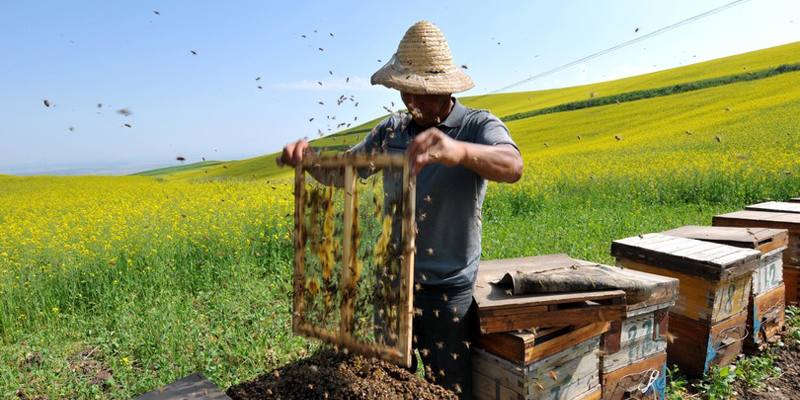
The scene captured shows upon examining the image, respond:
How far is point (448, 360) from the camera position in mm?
3018

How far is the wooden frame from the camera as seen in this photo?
2.32 m

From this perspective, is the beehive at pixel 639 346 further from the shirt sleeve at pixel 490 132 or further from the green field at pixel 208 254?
the green field at pixel 208 254

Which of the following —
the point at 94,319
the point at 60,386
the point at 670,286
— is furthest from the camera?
the point at 94,319

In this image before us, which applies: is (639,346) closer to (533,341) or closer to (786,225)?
(533,341)

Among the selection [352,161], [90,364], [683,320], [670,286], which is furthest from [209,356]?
[683,320]

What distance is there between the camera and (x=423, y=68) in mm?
2789

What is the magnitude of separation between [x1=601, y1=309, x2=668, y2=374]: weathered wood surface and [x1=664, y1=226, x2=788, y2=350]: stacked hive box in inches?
75.0

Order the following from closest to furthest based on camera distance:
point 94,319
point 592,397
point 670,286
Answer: point 592,397 < point 670,286 < point 94,319

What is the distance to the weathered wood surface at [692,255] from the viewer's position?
4461 mm

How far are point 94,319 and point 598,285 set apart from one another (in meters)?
5.96

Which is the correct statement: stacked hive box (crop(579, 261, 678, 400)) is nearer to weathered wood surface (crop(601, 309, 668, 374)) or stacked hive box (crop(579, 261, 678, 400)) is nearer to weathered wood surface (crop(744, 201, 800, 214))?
weathered wood surface (crop(601, 309, 668, 374))

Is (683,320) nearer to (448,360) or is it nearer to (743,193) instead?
(448,360)

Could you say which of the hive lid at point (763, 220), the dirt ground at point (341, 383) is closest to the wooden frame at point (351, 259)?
the dirt ground at point (341, 383)

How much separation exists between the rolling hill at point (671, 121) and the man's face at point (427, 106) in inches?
25.3
